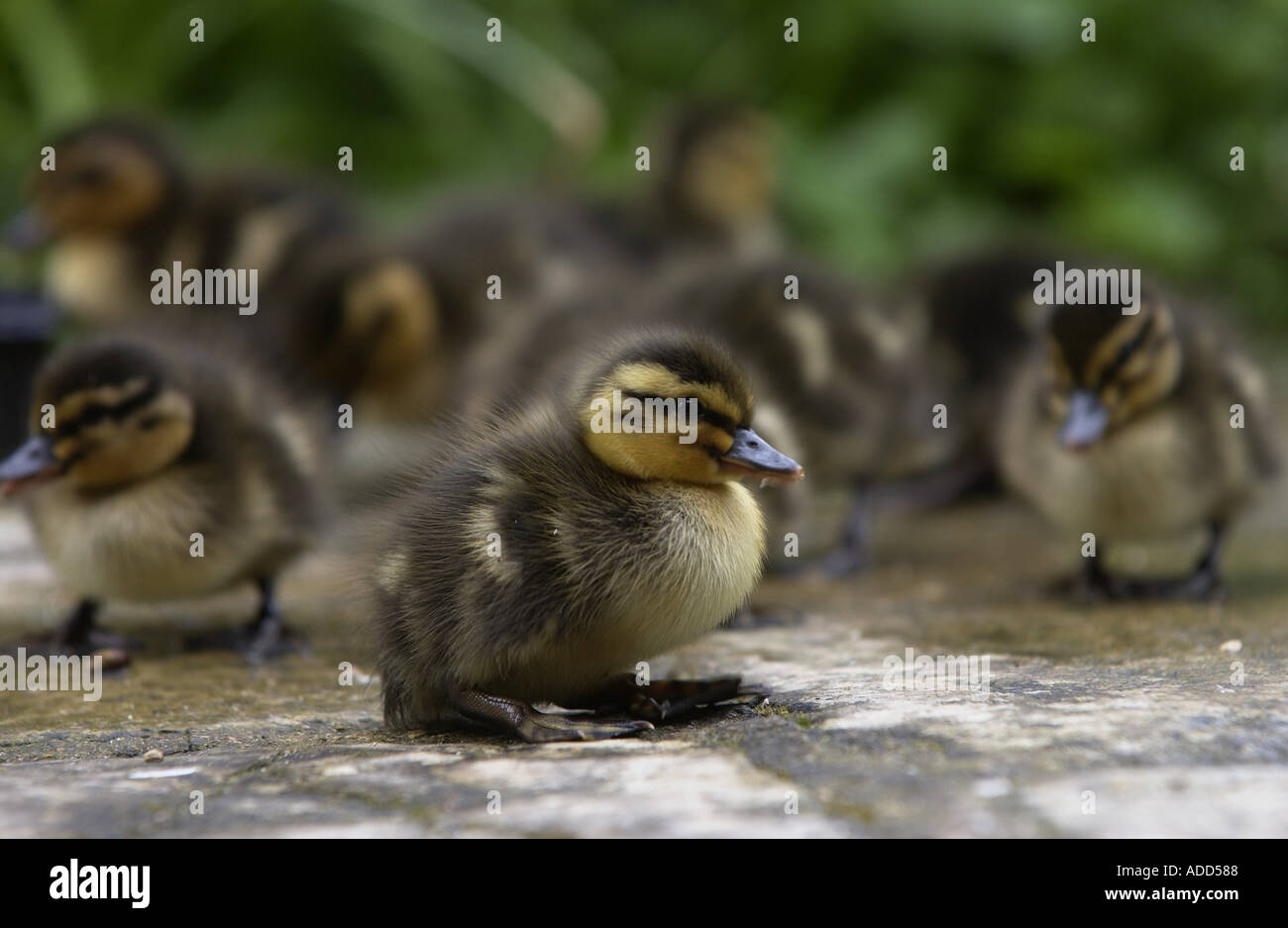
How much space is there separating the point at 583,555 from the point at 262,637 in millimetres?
1240

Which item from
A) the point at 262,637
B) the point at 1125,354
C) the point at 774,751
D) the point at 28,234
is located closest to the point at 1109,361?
the point at 1125,354

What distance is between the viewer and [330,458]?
154 inches

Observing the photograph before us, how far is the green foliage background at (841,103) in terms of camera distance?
672 centimetres

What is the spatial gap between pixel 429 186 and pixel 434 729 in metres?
5.09

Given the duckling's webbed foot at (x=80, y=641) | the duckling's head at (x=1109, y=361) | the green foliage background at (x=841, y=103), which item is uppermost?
the green foliage background at (x=841, y=103)

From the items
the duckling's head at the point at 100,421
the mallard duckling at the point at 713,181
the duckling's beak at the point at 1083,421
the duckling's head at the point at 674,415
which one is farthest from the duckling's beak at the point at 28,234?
the duckling's head at the point at 674,415

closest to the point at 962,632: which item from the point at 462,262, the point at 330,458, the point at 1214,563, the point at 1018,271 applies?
the point at 1214,563

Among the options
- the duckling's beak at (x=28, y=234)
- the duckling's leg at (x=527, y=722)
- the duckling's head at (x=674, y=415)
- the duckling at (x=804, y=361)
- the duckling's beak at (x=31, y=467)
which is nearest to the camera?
the duckling's leg at (x=527, y=722)

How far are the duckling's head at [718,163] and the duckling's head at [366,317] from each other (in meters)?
1.39

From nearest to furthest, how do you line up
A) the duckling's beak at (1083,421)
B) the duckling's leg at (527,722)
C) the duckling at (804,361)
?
1. the duckling's leg at (527,722)
2. the duckling's beak at (1083,421)
3. the duckling at (804,361)

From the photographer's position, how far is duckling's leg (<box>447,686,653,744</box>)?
7.40 feet

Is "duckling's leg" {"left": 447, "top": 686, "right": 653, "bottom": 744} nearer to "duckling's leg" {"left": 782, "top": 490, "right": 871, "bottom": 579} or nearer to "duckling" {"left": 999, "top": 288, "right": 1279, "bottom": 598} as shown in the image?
"duckling" {"left": 999, "top": 288, "right": 1279, "bottom": 598}

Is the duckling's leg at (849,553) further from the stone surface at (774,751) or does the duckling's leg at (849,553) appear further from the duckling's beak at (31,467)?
the duckling's beak at (31,467)

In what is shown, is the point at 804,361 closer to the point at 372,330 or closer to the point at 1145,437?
the point at 1145,437
